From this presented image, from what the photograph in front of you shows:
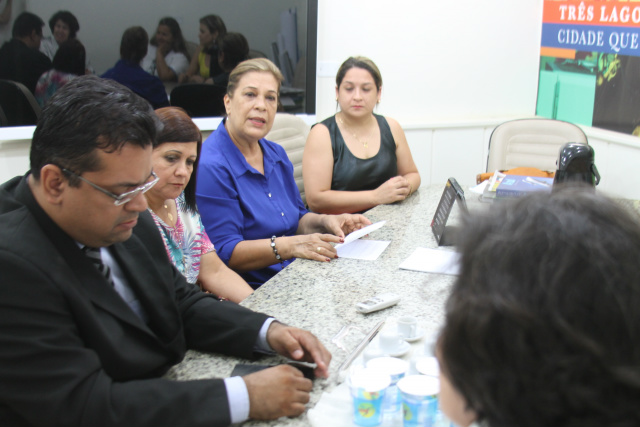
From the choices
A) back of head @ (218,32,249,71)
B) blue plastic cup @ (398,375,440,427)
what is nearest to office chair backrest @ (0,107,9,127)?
back of head @ (218,32,249,71)

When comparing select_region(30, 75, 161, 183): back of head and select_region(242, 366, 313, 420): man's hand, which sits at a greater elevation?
select_region(30, 75, 161, 183): back of head

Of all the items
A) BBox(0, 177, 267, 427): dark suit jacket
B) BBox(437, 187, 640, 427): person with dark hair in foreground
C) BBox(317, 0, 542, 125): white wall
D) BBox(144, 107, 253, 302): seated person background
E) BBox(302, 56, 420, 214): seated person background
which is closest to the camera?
BBox(437, 187, 640, 427): person with dark hair in foreground

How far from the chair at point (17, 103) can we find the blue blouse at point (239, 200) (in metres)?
1.57

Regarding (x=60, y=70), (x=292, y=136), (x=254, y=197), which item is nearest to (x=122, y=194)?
(x=254, y=197)

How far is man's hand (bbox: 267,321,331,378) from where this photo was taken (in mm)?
1209

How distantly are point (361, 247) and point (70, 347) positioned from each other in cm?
123

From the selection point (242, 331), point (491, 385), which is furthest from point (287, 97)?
point (491, 385)

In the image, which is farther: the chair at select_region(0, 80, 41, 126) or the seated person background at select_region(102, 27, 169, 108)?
the seated person background at select_region(102, 27, 169, 108)

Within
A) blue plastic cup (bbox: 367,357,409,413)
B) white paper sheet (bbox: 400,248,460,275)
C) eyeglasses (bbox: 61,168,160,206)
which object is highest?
eyeglasses (bbox: 61,168,160,206)

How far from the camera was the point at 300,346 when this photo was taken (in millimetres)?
1254

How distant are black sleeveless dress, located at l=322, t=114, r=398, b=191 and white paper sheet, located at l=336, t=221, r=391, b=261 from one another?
31.6 inches

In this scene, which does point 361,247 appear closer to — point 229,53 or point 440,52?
point 229,53

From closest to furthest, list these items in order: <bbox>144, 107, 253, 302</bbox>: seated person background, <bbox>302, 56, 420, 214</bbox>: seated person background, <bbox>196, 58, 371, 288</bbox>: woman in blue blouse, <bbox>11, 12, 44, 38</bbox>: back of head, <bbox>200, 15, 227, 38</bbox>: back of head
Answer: <bbox>144, 107, 253, 302</bbox>: seated person background → <bbox>196, 58, 371, 288</bbox>: woman in blue blouse → <bbox>302, 56, 420, 214</bbox>: seated person background → <bbox>11, 12, 44, 38</bbox>: back of head → <bbox>200, 15, 227, 38</bbox>: back of head

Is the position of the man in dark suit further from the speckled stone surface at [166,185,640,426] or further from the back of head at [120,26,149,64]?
the back of head at [120,26,149,64]
